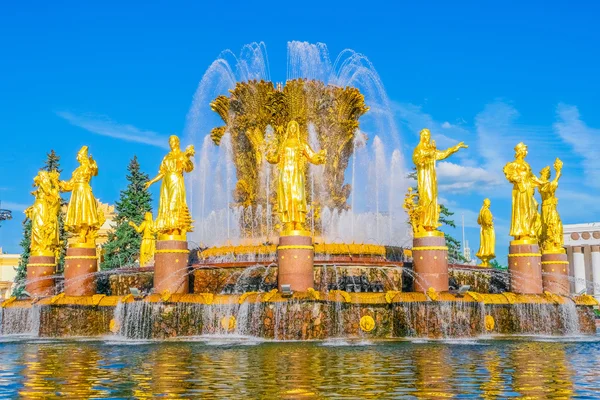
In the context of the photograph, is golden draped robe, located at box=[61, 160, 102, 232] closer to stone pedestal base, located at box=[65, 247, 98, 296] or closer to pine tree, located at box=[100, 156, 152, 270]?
stone pedestal base, located at box=[65, 247, 98, 296]

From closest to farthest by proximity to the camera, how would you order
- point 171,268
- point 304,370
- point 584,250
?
point 304,370 → point 171,268 → point 584,250

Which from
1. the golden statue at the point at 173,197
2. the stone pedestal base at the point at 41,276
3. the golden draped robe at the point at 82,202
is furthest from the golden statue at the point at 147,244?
the golden statue at the point at 173,197

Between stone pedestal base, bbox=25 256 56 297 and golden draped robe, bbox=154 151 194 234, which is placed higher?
golden draped robe, bbox=154 151 194 234

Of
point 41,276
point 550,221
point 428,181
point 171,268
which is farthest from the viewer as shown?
point 550,221

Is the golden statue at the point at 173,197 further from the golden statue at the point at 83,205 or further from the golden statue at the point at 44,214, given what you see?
the golden statue at the point at 44,214

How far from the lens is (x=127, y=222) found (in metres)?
46.8

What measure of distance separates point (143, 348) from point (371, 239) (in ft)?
39.2

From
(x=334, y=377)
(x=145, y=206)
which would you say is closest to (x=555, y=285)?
(x=334, y=377)

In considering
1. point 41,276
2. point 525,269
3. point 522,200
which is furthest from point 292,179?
point 41,276

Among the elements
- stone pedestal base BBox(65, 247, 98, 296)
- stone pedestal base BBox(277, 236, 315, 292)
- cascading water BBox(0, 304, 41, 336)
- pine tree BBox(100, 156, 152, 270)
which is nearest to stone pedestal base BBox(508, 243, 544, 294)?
stone pedestal base BBox(277, 236, 315, 292)

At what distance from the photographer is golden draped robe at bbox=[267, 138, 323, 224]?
19.6 meters

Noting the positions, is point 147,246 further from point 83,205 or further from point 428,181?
point 428,181

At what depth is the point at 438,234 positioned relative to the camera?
20594 mm

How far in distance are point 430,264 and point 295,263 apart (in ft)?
12.8
